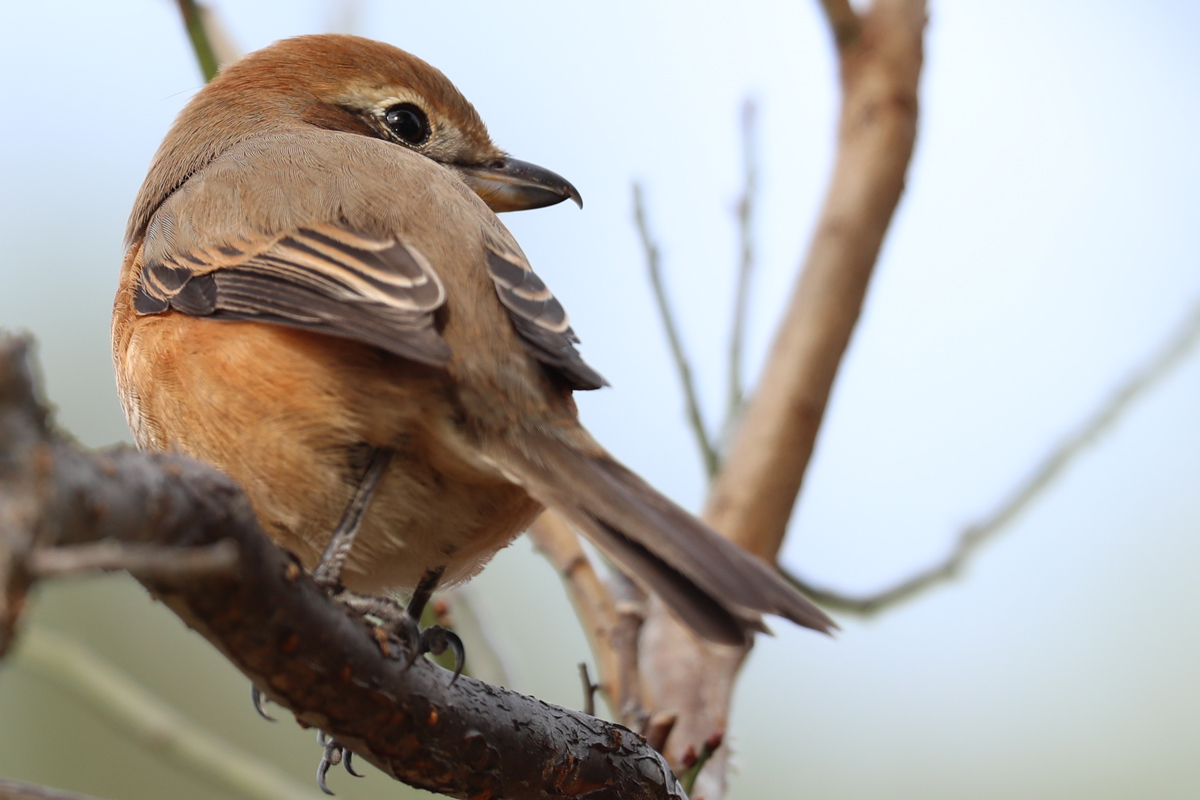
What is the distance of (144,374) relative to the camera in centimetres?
302

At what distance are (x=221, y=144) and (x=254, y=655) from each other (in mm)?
2585

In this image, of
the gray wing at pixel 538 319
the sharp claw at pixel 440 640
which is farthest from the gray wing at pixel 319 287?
the sharp claw at pixel 440 640

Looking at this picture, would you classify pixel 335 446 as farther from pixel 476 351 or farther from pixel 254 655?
pixel 254 655

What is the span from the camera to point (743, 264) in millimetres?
4617

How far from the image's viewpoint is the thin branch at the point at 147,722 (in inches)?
156

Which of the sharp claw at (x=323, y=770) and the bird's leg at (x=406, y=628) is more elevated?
the bird's leg at (x=406, y=628)

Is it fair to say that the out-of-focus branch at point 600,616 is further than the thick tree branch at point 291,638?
Yes

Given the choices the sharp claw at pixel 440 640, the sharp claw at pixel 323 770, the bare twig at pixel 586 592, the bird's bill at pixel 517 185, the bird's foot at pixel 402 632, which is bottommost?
the sharp claw at pixel 323 770

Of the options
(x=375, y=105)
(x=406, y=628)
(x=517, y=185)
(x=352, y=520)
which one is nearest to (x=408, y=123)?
(x=375, y=105)

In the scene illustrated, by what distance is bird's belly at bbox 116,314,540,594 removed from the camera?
103 inches

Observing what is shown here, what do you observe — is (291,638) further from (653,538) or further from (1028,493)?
(1028,493)

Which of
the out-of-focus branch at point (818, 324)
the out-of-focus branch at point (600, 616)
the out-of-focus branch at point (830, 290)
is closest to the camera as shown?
the out-of-focus branch at point (600, 616)

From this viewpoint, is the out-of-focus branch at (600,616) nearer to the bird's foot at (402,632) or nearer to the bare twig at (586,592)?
the bare twig at (586,592)

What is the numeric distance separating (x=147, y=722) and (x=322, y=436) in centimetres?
204
